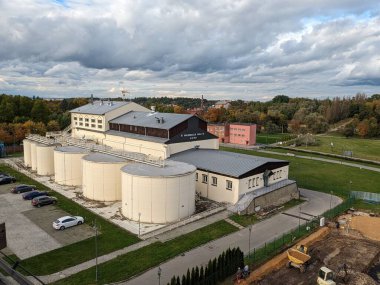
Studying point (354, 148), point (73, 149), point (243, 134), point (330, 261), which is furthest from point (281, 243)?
point (354, 148)

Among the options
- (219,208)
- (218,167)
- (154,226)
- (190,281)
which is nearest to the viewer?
(190,281)

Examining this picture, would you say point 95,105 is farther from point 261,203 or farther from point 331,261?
point 331,261

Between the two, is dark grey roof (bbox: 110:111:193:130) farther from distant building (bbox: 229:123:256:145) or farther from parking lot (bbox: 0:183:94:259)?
distant building (bbox: 229:123:256:145)

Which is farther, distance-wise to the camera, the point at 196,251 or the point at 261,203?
the point at 261,203

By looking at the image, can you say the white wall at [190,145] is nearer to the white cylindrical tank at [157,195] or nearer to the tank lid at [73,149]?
the white cylindrical tank at [157,195]

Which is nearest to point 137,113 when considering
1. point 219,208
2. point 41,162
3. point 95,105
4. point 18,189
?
point 95,105

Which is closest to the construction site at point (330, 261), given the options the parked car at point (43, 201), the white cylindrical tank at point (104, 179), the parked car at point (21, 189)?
the white cylindrical tank at point (104, 179)

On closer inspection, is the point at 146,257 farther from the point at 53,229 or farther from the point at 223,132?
the point at 223,132
